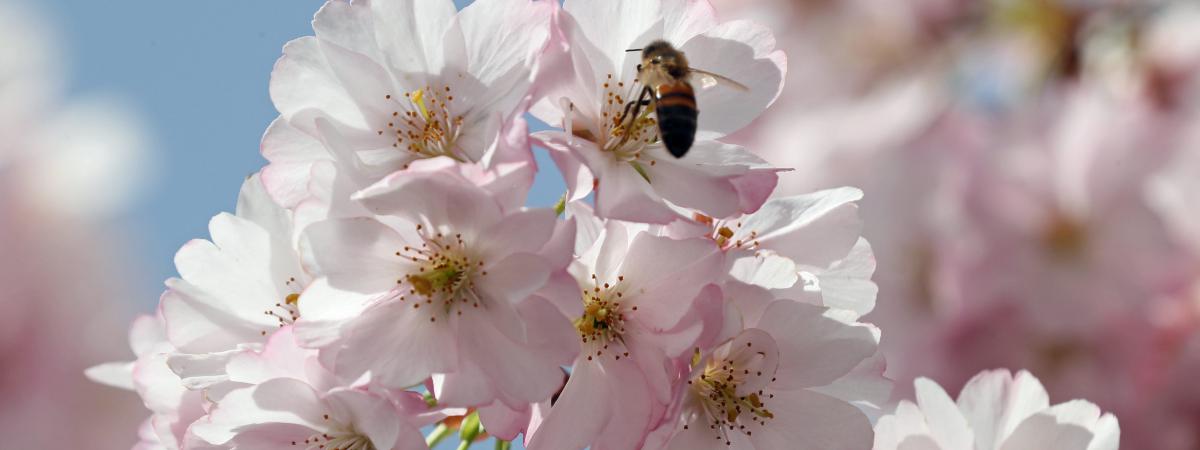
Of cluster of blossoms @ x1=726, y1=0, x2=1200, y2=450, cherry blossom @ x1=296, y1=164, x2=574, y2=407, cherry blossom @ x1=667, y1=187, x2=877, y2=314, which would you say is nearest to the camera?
cherry blossom @ x1=296, y1=164, x2=574, y2=407

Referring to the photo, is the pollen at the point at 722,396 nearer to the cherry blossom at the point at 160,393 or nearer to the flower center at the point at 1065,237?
the cherry blossom at the point at 160,393

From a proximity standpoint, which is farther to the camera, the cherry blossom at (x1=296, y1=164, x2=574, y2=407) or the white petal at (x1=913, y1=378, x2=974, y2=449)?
the white petal at (x1=913, y1=378, x2=974, y2=449)

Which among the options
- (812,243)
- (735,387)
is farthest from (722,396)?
(812,243)

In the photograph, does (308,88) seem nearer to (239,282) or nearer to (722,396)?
(239,282)

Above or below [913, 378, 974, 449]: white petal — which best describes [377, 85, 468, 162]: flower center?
above

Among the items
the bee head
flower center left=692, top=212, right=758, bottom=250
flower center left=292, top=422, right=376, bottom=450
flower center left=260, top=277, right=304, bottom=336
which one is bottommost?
flower center left=292, top=422, right=376, bottom=450

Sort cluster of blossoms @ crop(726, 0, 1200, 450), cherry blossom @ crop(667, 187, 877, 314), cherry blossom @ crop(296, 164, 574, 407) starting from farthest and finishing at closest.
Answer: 1. cluster of blossoms @ crop(726, 0, 1200, 450)
2. cherry blossom @ crop(667, 187, 877, 314)
3. cherry blossom @ crop(296, 164, 574, 407)

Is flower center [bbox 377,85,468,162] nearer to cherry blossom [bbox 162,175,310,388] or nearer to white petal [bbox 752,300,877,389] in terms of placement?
cherry blossom [bbox 162,175,310,388]

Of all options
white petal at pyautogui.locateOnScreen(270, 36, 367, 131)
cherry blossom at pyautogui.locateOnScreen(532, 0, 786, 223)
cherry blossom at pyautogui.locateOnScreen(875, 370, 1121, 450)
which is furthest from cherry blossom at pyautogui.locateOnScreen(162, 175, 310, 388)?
cherry blossom at pyautogui.locateOnScreen(875, 370, 1121, 450)
